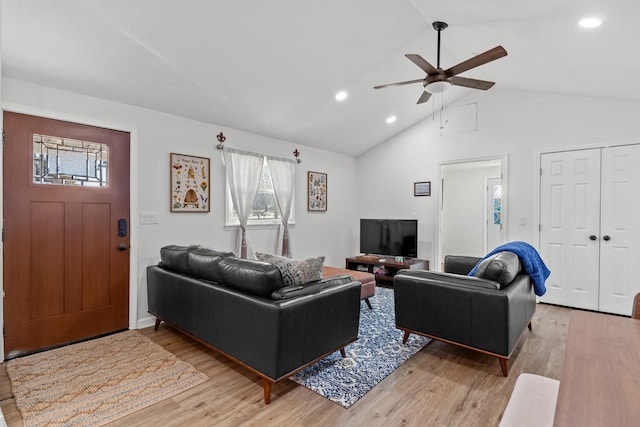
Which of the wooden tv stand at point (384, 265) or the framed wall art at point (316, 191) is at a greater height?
the framed wall art at point (316, 191)

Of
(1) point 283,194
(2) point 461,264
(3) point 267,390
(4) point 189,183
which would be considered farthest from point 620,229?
(4) point 189,183

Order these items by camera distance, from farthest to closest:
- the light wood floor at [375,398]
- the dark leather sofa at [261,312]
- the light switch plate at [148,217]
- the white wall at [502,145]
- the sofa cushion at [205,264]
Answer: the white wall at [502,145] → the light switch plate at [148,217] → the sofa cushion at [205,264] → the dark leather sofa at [261,312] → the light wood floor at [375,398]

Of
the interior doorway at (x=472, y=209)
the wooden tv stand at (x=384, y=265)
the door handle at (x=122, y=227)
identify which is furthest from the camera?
the interior doorway at (x=472, y=209)

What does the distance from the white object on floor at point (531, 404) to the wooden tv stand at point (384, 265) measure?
3.74 metres

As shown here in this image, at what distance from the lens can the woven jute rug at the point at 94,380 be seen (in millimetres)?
2035

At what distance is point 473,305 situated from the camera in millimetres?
2480

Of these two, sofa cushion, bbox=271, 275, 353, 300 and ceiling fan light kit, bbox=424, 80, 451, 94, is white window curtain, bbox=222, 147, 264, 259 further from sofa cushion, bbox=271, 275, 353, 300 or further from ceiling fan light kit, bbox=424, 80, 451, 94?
ceiling fan light kit, bbox=424, 80, 451, 94

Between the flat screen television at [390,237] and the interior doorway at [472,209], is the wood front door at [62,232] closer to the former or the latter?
the flat screen television at [390,237]

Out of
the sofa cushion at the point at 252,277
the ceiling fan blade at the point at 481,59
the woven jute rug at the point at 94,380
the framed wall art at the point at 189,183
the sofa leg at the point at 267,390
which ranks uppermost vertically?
the ceiling fan blade at the point at 481,59

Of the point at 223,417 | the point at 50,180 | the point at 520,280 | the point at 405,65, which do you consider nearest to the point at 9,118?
the point at 50,180

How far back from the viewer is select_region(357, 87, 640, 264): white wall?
4.04 meters

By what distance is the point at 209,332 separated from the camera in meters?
2.55

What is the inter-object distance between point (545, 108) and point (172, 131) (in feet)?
15.4

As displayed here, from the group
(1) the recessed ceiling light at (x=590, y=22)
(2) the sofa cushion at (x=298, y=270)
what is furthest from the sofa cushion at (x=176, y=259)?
(1) the recessed ceiling light at (x=590, y=22)
